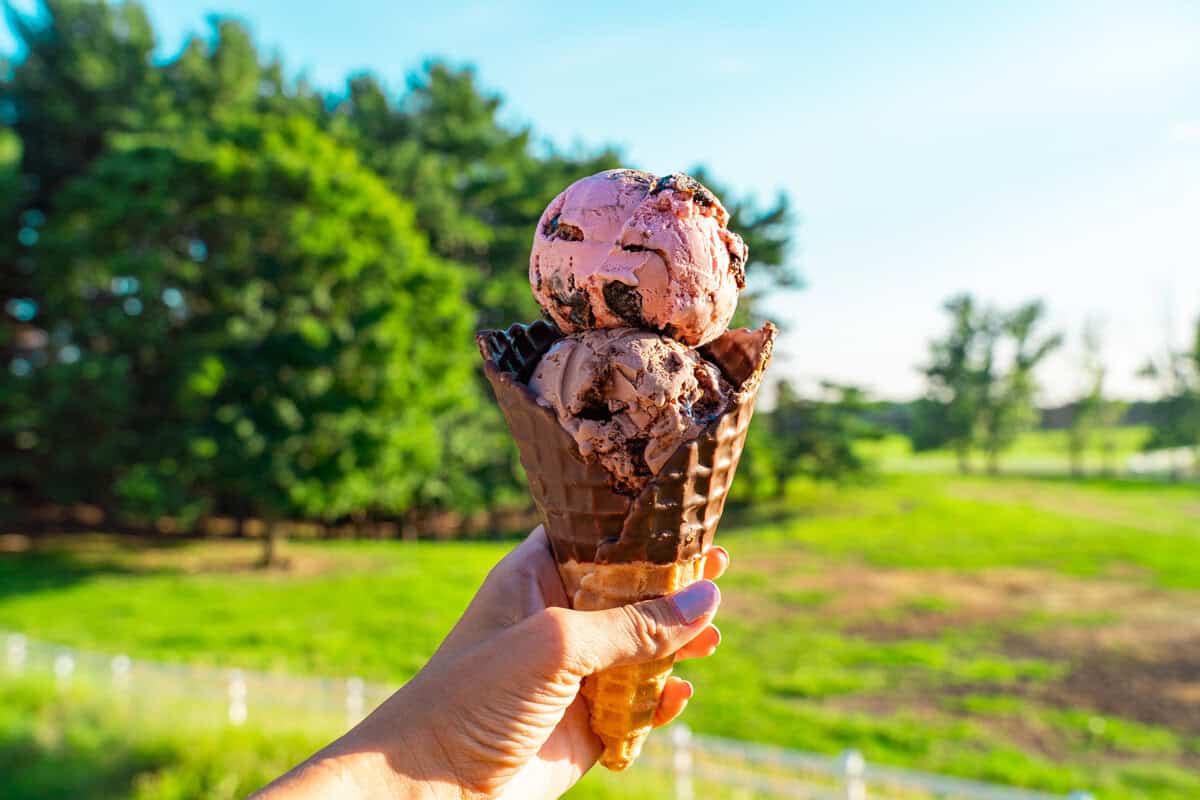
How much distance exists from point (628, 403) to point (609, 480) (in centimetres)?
22

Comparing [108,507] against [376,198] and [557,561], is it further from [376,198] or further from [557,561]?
[557,561]

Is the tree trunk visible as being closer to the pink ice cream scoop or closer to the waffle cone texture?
the waffle cone texture

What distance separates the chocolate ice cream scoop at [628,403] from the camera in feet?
7.54

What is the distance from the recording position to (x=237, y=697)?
8.35 metres

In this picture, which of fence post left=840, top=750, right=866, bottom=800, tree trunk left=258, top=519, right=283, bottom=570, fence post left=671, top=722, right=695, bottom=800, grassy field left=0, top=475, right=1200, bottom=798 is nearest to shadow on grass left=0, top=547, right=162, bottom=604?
grassy field left=0, top=475, right=1200, bottom=798

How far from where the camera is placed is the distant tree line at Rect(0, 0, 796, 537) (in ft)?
56.8

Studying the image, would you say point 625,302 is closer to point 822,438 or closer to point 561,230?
point 561,230

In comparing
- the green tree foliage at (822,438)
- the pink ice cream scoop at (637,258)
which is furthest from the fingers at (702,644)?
the green tree foliage at (822,438)

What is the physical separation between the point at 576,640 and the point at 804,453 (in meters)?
30.3

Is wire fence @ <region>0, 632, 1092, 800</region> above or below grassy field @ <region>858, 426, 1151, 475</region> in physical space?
below

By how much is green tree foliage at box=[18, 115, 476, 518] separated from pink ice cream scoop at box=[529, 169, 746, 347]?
15194 millimetres

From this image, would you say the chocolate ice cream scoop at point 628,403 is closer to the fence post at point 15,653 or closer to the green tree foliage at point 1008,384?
the fence post at point 15,653

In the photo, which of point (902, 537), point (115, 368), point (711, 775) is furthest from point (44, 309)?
point (902, 537)

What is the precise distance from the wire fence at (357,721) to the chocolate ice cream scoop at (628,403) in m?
4.37
